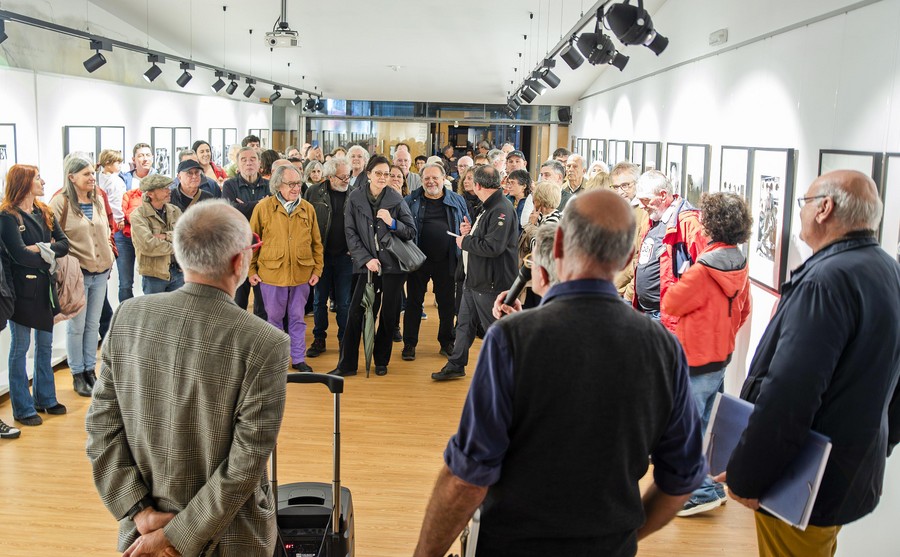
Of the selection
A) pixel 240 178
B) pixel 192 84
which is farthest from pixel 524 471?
pixel 192 84

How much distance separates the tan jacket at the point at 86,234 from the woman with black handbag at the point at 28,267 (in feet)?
0.76

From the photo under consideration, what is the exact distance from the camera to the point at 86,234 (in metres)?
6.28

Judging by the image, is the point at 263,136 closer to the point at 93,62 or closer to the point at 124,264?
the point at 93,62

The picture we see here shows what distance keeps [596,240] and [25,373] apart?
5.28 meters

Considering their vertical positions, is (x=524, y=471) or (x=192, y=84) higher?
(x=192, y=84)

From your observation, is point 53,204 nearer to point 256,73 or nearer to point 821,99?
point 821,99

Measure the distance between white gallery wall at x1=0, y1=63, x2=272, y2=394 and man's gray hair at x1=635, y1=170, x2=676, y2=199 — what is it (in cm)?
501

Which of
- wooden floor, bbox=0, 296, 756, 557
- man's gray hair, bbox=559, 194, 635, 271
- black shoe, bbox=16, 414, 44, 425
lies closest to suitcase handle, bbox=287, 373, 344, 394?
man's gray hair, bbox=559, 194, 635, 271

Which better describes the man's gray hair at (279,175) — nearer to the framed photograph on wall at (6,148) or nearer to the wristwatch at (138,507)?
the framed photograph on wall at (6,148)

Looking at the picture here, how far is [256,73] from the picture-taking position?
1878 centimetres

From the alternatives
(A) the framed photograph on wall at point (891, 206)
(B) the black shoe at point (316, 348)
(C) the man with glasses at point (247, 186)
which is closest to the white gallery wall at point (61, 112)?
(C) the man with glasses at point (247, 186)

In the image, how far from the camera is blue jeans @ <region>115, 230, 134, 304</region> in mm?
7535

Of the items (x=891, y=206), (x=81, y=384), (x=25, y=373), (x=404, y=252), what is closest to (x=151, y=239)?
(x=81, y=384)

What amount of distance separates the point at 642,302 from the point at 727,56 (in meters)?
3.14
